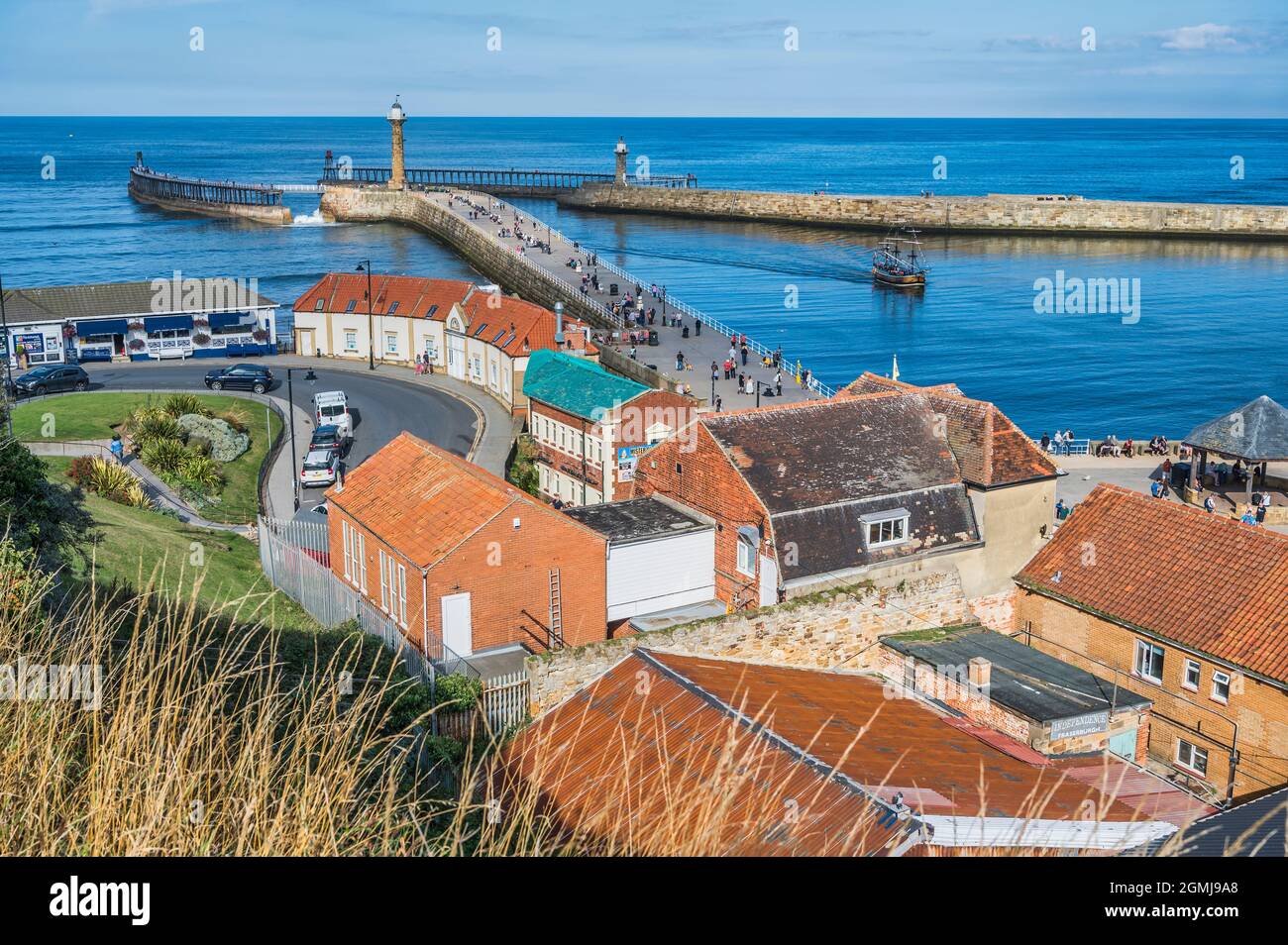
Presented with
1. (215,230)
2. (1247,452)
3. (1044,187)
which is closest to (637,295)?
(1247,452)

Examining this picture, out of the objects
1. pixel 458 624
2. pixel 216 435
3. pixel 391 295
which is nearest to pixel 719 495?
pixel 458 624

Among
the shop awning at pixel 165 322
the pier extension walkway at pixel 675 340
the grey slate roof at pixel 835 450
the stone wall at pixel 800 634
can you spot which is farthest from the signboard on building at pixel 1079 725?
the shop awning at pixel 165 322

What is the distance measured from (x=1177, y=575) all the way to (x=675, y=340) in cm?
3911

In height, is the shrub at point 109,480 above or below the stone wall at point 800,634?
→ above

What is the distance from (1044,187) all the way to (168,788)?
191 meters

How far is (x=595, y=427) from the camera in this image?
3906cm

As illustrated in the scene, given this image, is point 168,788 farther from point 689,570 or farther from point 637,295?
point 637,295

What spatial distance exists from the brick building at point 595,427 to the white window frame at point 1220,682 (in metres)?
18.9

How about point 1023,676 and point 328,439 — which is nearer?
point 1023,676

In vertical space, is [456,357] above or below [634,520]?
above

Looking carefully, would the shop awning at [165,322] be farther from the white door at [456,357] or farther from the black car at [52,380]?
the white door at [456,357]

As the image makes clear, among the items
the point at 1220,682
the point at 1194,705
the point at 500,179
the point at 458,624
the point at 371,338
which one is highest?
the point at 500,179

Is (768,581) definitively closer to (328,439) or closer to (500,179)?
(328,439)

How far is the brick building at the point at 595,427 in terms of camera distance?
127ft
